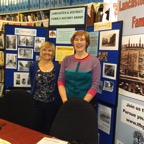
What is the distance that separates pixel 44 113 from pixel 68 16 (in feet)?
4.03

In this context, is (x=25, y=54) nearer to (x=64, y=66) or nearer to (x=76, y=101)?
(x=64, y=66)

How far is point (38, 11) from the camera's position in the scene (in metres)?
4.57

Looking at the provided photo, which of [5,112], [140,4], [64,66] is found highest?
[140,4]

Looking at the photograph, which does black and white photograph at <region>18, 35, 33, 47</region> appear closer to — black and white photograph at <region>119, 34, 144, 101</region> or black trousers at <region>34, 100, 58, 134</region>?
black trousers at <region>34, 100, 58, 134</region>

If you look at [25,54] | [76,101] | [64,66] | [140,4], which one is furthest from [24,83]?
[140,4]

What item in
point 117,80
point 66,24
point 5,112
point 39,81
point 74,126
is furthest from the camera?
point 66,24

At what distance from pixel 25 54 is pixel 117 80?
60.2 inches

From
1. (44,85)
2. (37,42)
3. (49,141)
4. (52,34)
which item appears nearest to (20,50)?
(37,42)

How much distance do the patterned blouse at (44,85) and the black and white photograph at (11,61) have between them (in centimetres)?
92

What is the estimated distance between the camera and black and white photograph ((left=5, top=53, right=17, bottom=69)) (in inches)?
138

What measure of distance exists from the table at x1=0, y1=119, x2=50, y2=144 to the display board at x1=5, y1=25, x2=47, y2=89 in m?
1.62

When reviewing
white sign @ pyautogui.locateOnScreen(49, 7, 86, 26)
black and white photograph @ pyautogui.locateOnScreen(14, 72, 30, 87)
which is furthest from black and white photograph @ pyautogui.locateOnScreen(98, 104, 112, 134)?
black and white photograph @ pyautogui.locateOnScreen(14, 72, 30, 87)

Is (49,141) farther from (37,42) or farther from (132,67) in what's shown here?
(37,42)

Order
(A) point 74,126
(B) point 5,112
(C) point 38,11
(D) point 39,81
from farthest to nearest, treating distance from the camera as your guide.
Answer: (C) point 38,11, (D) point 39,81, (B) point 5,112, (A) point 74,126
